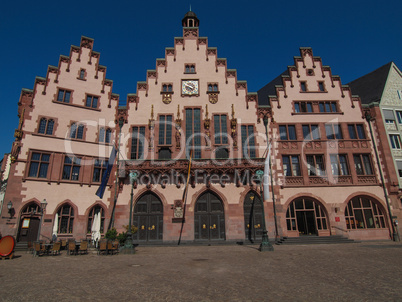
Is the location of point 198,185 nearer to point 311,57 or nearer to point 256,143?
point 256,143

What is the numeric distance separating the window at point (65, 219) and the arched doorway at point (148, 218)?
576 cm

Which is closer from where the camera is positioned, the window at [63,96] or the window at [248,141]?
the window at [63,96]

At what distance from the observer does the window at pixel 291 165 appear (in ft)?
88.2

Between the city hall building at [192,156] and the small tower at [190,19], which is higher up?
the small tower at [190,19]

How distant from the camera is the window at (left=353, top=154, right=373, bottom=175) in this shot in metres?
27.2

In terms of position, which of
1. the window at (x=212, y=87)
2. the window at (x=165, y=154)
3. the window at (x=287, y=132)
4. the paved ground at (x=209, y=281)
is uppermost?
the window at (x=212, y=87)

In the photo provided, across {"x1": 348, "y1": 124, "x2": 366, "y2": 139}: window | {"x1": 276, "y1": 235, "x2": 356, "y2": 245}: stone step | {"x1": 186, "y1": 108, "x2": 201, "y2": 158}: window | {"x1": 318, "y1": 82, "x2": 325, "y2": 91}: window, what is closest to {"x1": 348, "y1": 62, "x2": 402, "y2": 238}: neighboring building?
{"x1": 348, "y1": 124, "x2": 366, "y2": 139}: window

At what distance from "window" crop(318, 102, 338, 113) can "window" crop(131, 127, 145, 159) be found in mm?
20665

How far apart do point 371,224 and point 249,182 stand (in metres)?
13.4

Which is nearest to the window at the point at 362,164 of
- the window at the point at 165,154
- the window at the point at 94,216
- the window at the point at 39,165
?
the window at the point at 165,154

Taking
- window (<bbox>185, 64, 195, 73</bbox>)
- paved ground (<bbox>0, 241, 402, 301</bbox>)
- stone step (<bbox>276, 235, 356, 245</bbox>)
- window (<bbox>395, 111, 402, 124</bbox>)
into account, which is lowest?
paved ground (<bbox>0, 241, 402, 301</bbox>)

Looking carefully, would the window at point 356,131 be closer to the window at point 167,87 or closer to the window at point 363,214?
the window at point 363,214

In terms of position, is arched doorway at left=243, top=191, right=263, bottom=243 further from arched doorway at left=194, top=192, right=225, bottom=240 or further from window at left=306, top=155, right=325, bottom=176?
window at left=306, top=155, right=325, bottom=176

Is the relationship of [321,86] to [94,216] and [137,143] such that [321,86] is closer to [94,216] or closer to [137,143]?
[137,143]
